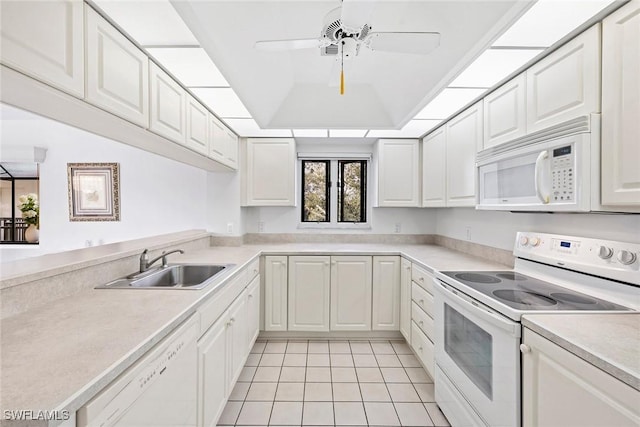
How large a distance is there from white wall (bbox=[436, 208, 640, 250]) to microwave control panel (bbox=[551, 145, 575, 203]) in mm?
336

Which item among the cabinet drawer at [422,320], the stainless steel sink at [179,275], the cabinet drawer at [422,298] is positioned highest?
the stainless steel sink at [179,275]

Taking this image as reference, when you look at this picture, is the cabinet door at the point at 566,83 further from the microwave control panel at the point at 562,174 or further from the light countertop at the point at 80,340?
the light countertop at the point at 80,340

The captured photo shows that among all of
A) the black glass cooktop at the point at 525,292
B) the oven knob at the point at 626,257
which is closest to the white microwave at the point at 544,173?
the oven knob at the point at 626,257

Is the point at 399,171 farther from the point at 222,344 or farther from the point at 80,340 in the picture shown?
the point at 80,340

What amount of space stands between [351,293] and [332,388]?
0.96m

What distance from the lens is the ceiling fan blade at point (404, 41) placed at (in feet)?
4.34

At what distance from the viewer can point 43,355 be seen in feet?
2.68

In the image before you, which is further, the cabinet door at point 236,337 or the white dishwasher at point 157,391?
the cabinet door at point 236,337

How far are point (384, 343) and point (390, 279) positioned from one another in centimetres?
66

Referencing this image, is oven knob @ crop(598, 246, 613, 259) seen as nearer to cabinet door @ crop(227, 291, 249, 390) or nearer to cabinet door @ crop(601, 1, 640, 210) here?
cabinet door @ crop(601, 1, 640, 210)

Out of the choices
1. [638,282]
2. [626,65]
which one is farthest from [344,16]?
[638,282]

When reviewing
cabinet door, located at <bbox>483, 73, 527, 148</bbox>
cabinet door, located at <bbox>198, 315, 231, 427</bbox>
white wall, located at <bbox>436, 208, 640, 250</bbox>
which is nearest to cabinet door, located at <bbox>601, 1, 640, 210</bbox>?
white wall, located at <bbox>436, 208, 640, 250</bbox>

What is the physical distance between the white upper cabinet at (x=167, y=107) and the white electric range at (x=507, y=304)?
6.46ft

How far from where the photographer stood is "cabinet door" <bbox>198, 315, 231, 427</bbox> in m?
1.42
